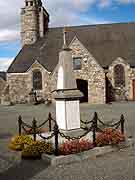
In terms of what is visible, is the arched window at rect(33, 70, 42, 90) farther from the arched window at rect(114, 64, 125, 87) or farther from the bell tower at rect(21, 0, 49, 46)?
the arched window at rect(114, 64, 125, 87)

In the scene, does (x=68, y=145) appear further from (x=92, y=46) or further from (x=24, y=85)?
(x=92, y=46)

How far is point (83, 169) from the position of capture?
8.01 m

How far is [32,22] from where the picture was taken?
1543 inches

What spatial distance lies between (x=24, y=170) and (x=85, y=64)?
2379 cm

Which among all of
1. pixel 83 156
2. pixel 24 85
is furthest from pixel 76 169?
pixel 24 85

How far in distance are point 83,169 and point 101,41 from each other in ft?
92.9

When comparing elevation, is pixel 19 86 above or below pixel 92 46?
below

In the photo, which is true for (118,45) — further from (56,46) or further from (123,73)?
(56,46)

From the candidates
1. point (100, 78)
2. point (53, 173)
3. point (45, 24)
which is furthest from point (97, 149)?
point (45, 24)

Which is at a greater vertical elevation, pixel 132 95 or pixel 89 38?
pixel 89 38

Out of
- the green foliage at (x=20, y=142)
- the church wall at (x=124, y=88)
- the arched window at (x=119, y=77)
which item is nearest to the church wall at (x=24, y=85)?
the church wall at (x=124, y=88)

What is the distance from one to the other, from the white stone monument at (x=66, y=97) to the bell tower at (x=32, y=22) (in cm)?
2793

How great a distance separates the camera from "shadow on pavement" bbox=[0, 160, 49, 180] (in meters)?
7.47

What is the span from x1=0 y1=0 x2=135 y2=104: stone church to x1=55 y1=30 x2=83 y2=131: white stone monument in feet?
62.1
